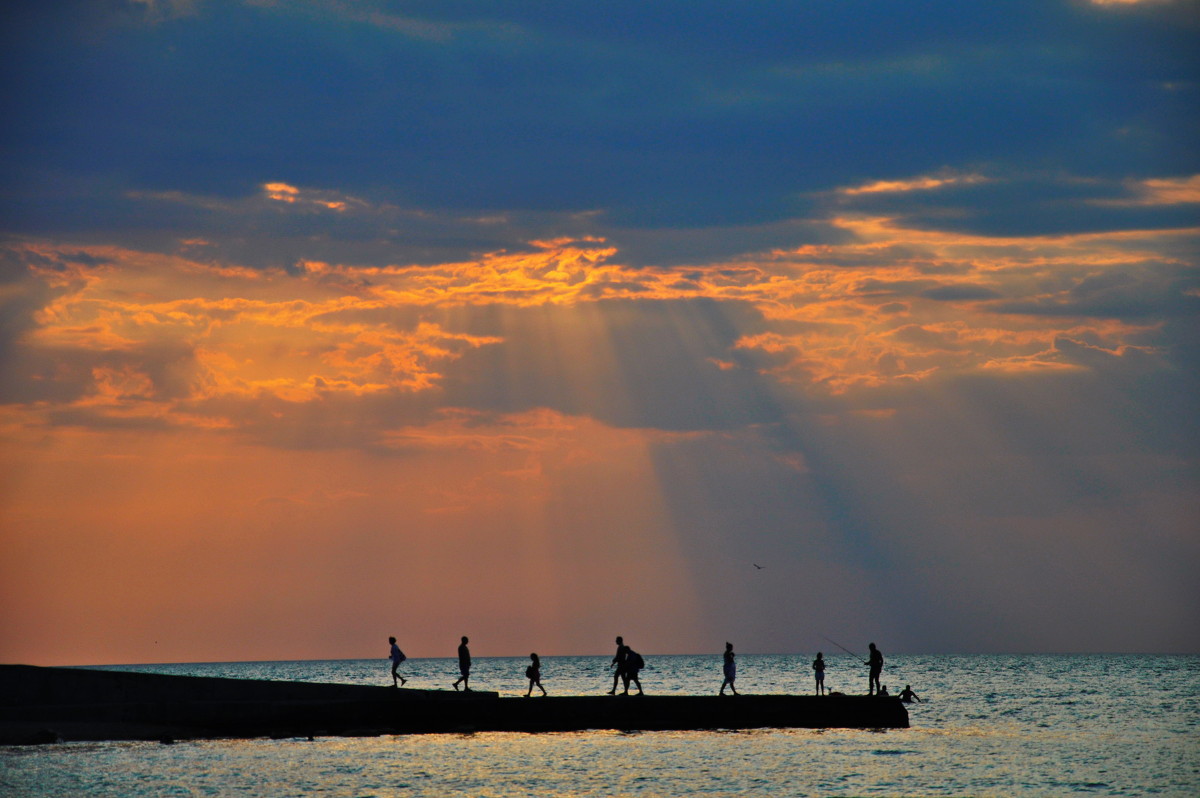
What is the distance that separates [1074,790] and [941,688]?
2021 inches

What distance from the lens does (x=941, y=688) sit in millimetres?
79812

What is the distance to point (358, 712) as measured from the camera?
Result: 36562 mm

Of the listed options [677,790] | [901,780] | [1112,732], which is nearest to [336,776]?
[677,790]

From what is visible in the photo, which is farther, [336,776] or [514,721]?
[514,721]

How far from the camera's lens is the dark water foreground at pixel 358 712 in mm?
35312

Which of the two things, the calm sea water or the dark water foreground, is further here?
the dark water foreground

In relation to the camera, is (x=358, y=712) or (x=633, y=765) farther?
(x=358, y=712)

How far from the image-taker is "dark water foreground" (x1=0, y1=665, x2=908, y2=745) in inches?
1390

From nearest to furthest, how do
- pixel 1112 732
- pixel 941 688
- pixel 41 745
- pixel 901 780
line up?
pixel 901 780 < pixel 41 745 < pixel 1112 732 < pixel 941 688

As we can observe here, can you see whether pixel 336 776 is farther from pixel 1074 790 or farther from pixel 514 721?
pixel 1074 790

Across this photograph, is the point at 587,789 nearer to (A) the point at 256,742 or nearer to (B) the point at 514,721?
(B) the point at 514,721

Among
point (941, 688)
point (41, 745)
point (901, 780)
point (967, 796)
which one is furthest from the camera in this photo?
point (941, 688)

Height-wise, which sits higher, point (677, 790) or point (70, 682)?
point (70, 682)

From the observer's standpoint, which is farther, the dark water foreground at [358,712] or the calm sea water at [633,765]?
the dark water foreground at [358,712]
